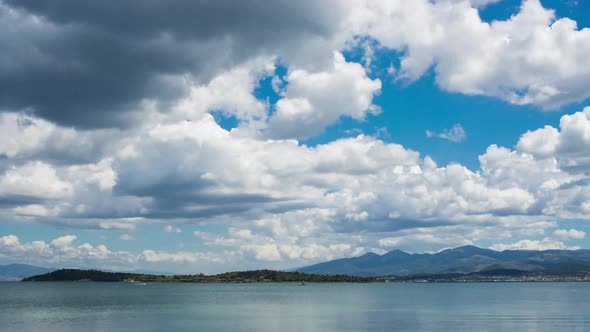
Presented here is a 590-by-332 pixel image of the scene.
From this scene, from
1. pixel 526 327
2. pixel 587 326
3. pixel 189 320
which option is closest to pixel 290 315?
pixel 189 320

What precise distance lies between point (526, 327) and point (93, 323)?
3078 inches

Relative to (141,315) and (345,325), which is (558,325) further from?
(141,315)

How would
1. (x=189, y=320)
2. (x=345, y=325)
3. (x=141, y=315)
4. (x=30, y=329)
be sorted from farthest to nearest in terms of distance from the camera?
(x=141, y=315), (x=189, y=320), (x=345, y=325), (x=30, y=329)

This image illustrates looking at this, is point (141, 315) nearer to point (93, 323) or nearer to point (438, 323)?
point (93, 323)

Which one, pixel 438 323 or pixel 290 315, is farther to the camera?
pixel 290 315

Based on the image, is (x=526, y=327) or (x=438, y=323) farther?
(x=438, y=323)

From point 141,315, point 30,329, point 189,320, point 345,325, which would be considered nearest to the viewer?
point 30,329

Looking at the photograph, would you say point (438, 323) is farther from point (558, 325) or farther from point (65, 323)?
point (65, 323)

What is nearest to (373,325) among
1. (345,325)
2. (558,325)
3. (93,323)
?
(345,325)

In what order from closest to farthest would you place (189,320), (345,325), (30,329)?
1. (30,329)
2. (345,325)
3. (189,320)

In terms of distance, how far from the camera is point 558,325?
99.8 m

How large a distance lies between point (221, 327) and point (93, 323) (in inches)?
1047

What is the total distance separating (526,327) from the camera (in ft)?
317

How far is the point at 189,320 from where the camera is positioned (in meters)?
111
